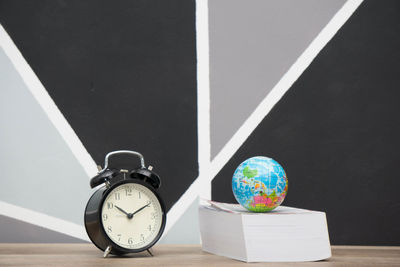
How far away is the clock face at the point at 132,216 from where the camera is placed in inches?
69.3

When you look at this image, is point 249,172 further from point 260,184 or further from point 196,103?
point 196,103

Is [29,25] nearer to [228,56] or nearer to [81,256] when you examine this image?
[228,56]

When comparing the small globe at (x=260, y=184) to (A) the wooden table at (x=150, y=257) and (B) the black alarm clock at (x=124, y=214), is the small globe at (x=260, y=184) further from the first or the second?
(B) the black alarm clock at (x=124, y=214)

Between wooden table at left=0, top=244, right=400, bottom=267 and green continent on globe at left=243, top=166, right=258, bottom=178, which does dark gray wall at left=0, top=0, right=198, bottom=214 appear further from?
green continent on globe at left=243, top=166, right=258, bottom=178

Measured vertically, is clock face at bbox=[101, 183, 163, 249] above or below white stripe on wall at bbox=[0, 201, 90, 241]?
above

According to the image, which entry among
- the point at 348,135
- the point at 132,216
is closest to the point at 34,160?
the point at 132,216

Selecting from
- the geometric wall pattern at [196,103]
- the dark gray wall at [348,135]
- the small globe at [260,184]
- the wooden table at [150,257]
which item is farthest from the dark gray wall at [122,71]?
the small globe at [260,184]

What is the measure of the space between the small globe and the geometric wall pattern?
50 centimetres

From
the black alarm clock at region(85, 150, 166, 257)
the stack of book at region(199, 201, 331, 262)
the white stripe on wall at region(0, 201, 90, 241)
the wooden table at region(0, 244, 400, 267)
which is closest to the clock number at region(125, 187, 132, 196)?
the black alarm clock at region(85, 150, 166, 257)

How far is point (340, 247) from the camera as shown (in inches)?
84.0

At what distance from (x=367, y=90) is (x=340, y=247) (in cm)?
72

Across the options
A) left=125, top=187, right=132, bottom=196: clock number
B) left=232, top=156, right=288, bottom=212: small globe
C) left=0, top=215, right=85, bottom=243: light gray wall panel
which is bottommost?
left=0, top=215, right=85, bottom=243: light gray wall panel

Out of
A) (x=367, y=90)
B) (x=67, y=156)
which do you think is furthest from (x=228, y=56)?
(x=67, y=156)

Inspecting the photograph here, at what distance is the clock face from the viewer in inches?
69.3
